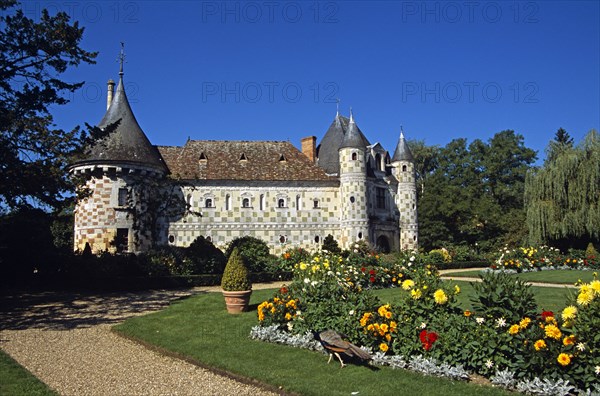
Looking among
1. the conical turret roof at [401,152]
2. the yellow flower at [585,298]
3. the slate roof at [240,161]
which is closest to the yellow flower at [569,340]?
the yellow flower at [585,298]

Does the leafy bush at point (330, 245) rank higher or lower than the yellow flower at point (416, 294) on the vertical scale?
higher

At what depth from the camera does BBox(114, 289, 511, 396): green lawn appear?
7.11 metres

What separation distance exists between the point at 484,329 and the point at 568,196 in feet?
84.8

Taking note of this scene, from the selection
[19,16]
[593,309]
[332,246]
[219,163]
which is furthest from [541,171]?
[19,16]

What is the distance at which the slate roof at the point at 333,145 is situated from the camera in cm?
3525

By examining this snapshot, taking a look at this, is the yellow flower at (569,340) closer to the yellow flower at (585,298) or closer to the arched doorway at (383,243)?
the yellow flower at (585,298)

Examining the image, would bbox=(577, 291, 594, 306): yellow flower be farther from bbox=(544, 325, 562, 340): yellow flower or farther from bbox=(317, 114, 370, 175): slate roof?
bbox=(317, 114, 370, 175): slate roof

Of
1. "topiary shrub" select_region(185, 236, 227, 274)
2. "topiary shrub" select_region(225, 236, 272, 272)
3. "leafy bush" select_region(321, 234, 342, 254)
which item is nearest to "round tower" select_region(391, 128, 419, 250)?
"leafy bush" select_region(321, 234, 342, 254)

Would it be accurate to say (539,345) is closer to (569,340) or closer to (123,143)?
(569,340)

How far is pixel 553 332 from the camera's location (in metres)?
6.78

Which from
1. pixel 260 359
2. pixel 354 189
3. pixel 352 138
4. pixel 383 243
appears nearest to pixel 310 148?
pixel 352 138

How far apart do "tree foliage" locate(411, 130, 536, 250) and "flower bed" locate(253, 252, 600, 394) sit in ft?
103

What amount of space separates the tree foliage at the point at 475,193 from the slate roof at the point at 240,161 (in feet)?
39.2

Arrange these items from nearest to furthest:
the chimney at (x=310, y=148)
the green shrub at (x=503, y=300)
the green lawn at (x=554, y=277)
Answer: the green shrub at (x=503, y=300) < the green lawn at (x=554, y=277) < the chimney at (x=310, y=148)
